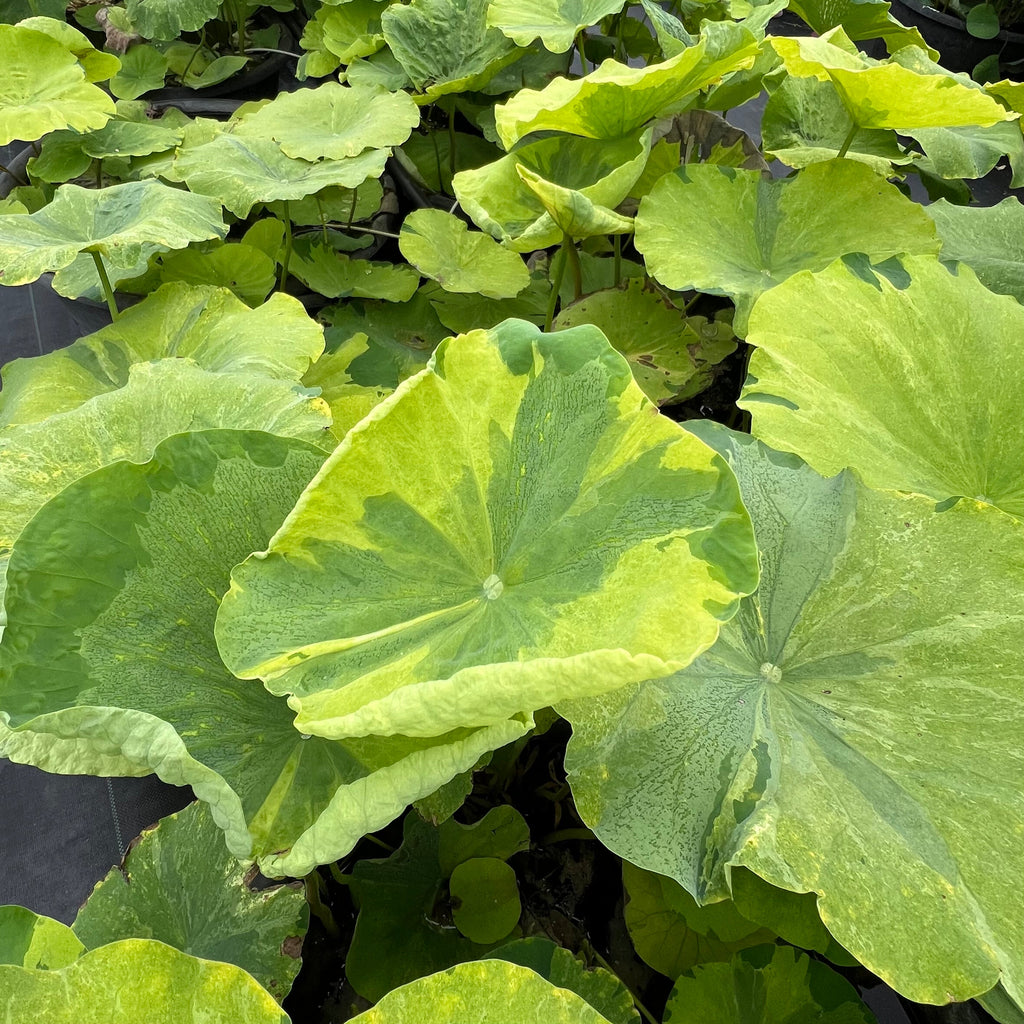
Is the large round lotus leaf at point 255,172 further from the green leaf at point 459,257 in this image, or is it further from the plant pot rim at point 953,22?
the plant pot rim at point 953,22

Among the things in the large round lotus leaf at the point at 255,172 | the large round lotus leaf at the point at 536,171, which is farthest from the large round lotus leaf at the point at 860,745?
the large round lotus leaf at the point at 255,172

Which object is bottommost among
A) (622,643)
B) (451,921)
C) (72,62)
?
(451,921)

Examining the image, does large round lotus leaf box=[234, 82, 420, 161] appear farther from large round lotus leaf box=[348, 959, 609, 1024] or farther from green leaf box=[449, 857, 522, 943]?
large round lotus leaf box=[348, 959, 609, 1024]

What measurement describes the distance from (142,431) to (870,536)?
0.71m

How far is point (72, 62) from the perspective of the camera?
149 cm

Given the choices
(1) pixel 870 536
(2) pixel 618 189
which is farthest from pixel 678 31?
(1) pixel 870 536

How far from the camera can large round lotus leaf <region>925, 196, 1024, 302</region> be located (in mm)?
1084

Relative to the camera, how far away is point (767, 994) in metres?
0.72

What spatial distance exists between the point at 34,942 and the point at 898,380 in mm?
943

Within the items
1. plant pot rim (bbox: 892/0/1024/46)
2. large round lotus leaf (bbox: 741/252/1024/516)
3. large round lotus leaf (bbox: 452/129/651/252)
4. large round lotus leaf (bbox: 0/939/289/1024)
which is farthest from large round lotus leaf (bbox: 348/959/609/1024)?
plant pot rim (bbox: 892/0/1024/46)

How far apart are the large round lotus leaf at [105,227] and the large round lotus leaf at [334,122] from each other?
296 mm

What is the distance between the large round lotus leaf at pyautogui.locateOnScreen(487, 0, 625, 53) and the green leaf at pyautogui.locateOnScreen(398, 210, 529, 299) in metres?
0.31

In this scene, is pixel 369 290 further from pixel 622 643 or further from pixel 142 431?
pixel 622 643

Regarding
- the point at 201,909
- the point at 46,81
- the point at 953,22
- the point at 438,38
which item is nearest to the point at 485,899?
the point at 201,909
